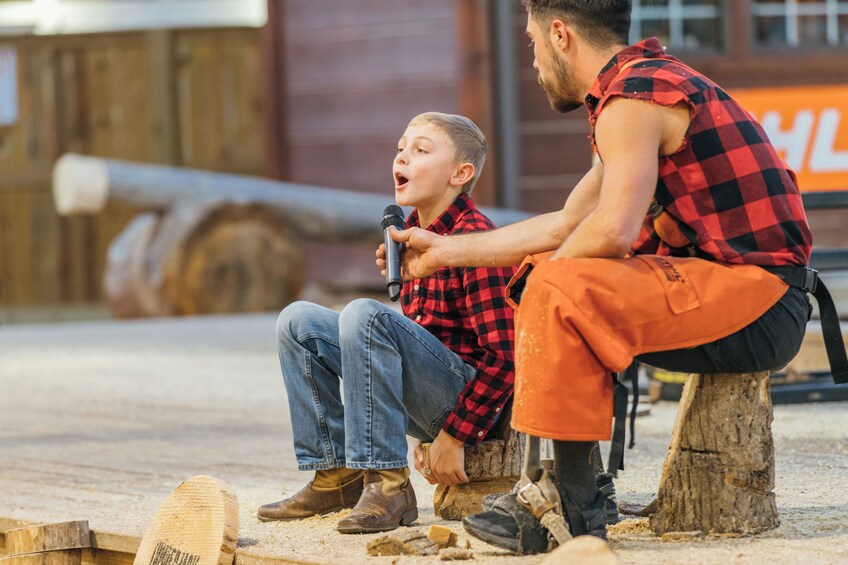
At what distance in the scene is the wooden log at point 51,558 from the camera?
336 centimetres

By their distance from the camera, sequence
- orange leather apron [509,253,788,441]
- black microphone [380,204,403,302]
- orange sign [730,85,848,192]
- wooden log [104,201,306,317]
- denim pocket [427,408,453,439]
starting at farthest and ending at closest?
wooden log [104,201,306,317]
orange sign [730,85,848,192]
denim pocket [427,408,453,439]
black microphone [380,204,403,302]
orange leather apron [509,253,788,441]

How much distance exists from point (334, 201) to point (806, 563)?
8117 millimetres

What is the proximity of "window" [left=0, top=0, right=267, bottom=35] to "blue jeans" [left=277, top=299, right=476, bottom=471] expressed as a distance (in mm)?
9648

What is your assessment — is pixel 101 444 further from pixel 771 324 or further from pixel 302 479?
pixel 771 324

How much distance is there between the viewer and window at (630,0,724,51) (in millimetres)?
10250

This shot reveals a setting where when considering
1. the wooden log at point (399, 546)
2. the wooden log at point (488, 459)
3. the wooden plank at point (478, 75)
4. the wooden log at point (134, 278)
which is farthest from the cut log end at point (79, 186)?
the wooden log at point (399, 546)

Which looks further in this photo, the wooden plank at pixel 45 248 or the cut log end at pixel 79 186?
the wooden plank at pixel 45 248

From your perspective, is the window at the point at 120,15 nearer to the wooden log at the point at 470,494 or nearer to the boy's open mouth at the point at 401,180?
the boy's open mouth at the point at 401,180

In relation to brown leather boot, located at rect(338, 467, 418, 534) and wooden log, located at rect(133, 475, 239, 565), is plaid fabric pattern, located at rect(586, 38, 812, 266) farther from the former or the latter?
wooden log, located at rect(133, 475, 239, 565)

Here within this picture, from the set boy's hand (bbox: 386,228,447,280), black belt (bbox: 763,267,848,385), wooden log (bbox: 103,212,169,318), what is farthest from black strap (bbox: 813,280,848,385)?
wooden log (bbox: 103,212,169,318)

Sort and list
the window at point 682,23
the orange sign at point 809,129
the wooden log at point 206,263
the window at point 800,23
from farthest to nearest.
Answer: the window at point 800,23 < the window at point 682,23 < the wooden log at point 206,263 < the orange sign at point 809,129

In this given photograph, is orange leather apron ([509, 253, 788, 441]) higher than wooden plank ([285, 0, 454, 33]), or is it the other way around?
wooden plank ([285, 0, 454, 33])

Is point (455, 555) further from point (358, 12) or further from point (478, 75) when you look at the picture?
point (358, 12)

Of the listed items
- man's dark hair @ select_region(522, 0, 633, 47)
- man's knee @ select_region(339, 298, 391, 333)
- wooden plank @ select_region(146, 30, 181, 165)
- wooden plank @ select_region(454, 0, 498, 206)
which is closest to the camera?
man's dark hair @ select_region(522, 0, 633, 47)
